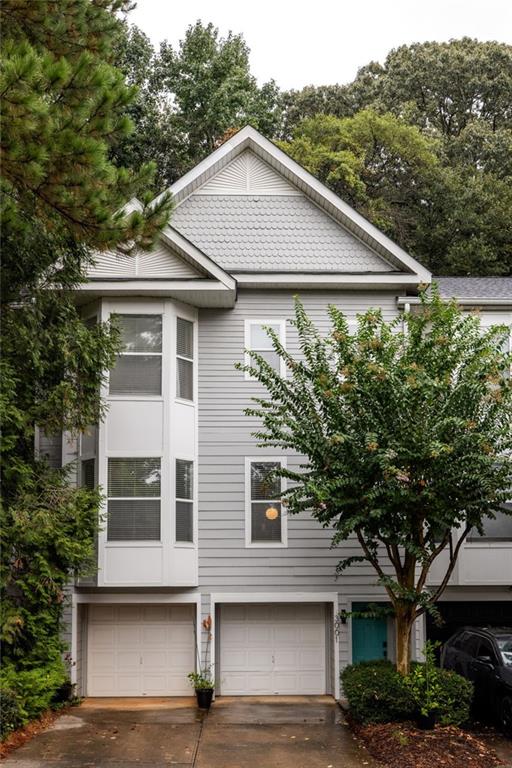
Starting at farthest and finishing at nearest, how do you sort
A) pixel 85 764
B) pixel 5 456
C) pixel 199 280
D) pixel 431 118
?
pixel 431 118 → pixel 199 280 → pixel 5 456 → pixel 85 764

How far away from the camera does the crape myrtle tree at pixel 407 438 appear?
1342 cm

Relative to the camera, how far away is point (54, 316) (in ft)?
49.6

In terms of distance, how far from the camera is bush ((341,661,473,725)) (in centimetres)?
1324

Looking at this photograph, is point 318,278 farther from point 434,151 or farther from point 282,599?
point 434,151

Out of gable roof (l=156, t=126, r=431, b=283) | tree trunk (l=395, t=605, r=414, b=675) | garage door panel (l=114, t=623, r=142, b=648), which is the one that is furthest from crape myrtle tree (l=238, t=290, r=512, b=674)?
garage door panel (l=114, t=623, r=142, b=648)

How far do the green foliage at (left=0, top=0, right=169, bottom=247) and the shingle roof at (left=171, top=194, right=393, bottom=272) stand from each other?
740cm

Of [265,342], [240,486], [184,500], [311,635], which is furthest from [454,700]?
[265,342]

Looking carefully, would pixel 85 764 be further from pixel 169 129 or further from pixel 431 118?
pixel 431 118

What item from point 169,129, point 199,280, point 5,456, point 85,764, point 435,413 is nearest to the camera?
point 85,764

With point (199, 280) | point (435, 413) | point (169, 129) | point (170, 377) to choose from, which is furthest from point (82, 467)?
point (169, 129)

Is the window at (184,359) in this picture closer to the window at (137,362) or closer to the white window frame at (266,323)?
the window at (137,362)

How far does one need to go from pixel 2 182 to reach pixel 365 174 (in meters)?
23.3

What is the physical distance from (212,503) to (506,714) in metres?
6.53

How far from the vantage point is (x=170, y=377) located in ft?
55.3
